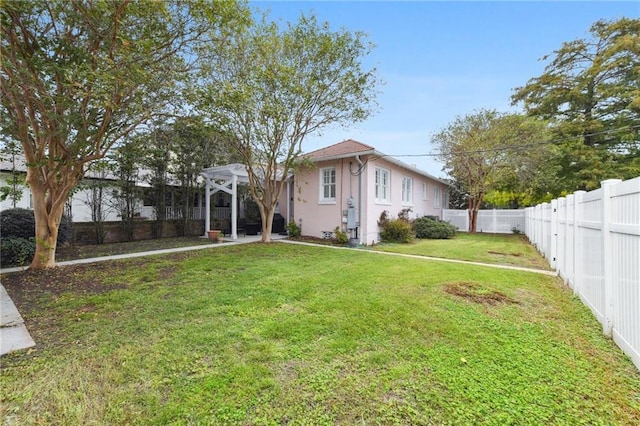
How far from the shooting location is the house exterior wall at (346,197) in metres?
11.4

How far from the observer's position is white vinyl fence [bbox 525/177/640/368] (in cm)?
262

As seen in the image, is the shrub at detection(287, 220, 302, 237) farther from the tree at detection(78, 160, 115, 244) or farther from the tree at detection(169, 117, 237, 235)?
the tree at detection(78, 160, 115, 244)

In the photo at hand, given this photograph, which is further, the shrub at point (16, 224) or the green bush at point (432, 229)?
the green bush at point (432, 229)

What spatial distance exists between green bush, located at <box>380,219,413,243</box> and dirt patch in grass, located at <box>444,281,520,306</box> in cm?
697

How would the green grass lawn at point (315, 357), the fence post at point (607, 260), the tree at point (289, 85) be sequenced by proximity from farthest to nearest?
the tree at point (289, 85)
the fence post at point (607, 260)
the green grass lawn at point (315, 357)

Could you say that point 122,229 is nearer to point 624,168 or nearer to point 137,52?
point 137,52

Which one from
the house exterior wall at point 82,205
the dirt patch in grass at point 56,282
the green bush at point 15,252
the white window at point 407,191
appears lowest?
the dirt patch in grass at point 56,282

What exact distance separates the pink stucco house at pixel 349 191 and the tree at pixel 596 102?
9.87 metres

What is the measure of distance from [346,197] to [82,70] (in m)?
8.91

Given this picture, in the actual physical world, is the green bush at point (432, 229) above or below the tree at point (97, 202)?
below

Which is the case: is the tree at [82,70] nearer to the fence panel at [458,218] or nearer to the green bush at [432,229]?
the green bush at [432,229]

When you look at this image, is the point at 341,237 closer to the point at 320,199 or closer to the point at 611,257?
the point at 320,199

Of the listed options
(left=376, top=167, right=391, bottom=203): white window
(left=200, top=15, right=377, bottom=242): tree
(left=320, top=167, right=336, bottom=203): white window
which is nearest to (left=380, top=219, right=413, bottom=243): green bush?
(left=376, top=167, right=391, bottom=203): white window

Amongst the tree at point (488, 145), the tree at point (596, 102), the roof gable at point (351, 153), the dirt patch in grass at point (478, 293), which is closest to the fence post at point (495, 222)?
the tree at point (488, 145)
